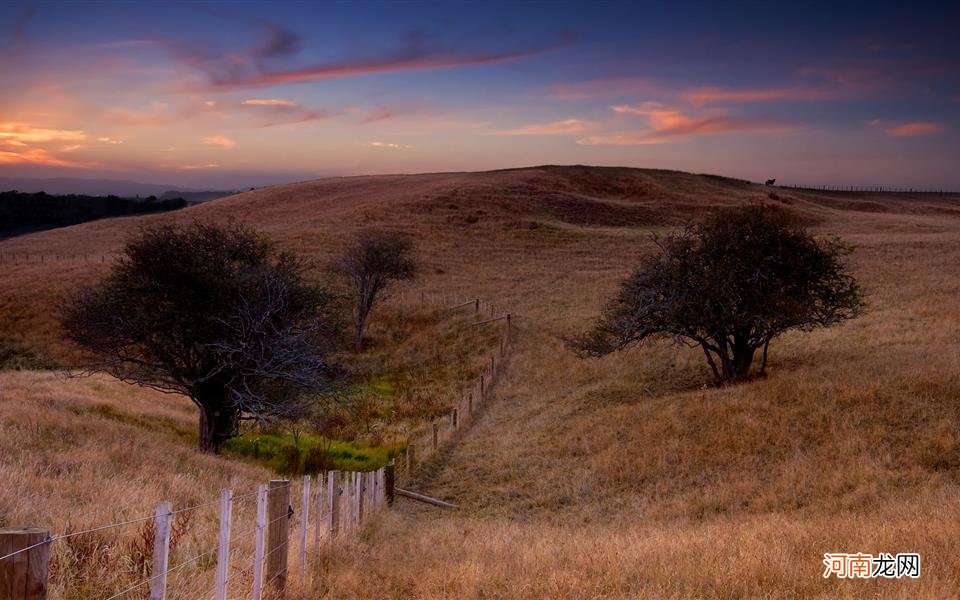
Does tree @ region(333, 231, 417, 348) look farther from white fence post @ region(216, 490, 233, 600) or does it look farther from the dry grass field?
white fence post @ region(216, 490, 233, 600)

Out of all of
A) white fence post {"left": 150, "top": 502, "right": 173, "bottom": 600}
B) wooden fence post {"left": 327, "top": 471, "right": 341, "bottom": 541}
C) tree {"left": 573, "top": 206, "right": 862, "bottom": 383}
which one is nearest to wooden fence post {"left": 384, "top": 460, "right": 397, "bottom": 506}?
wooden fence post {"left": 327, "top": 471, "right": 341, "bottom": 541}

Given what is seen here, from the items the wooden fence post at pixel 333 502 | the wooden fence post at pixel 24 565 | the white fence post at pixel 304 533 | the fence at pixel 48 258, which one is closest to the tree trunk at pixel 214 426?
the wooden fence post at pixel 333 502

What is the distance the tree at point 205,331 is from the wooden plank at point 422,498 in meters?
4.85

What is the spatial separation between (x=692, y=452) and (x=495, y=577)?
43.5ft

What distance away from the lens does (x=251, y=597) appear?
7277 mm

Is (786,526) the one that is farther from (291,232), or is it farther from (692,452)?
(291,232)

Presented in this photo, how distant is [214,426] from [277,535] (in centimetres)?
1675

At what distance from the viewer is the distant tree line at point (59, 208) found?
121188 millimetres

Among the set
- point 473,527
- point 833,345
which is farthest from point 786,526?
point 833,345

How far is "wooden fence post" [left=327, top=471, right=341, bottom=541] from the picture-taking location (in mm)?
11019

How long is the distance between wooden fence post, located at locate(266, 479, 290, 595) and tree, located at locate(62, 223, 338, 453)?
14.0m

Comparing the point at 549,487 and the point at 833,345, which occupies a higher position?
the point at 833,345

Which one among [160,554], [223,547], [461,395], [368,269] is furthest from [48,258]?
[160,554]

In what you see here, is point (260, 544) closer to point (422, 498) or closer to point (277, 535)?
point (277, 535)
